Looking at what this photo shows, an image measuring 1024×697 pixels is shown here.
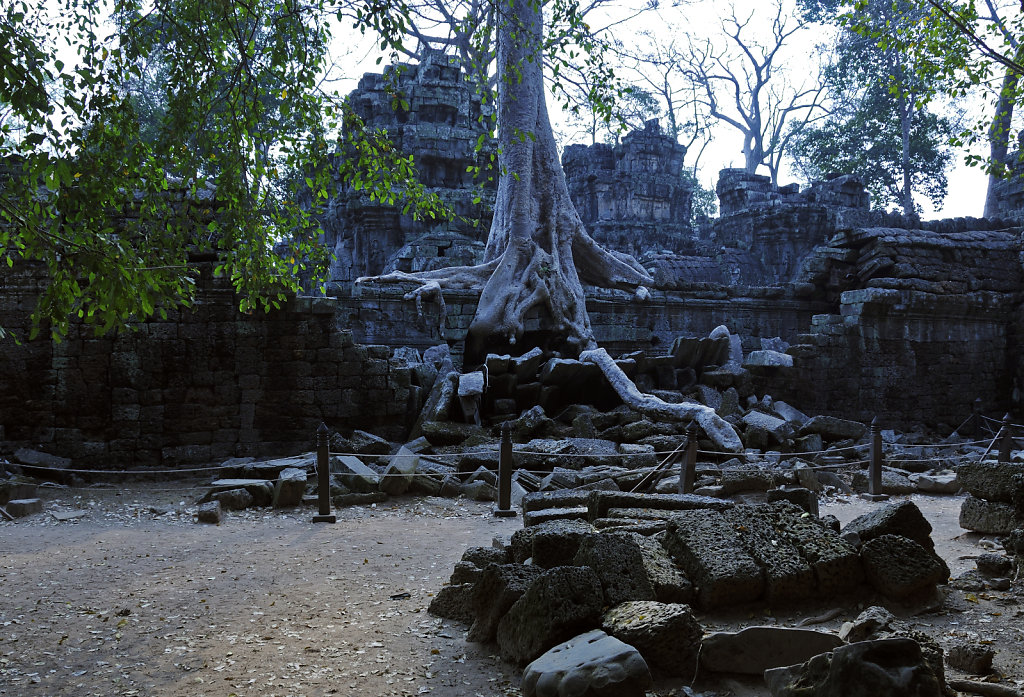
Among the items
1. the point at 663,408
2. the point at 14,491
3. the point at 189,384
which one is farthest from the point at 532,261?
the point at 14,491

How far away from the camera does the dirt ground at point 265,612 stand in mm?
3545

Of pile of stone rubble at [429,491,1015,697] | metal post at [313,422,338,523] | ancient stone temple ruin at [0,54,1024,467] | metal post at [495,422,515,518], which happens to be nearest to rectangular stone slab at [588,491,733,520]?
pile of stone rubble at [429,491,1015,697]

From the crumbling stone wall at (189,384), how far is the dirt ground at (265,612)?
216cm

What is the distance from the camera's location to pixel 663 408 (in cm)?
998

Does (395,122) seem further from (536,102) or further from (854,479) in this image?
(854,479)

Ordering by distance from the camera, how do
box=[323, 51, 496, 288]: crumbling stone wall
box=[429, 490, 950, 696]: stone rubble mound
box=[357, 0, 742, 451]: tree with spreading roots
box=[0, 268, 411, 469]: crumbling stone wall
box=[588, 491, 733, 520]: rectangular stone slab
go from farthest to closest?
box=[323, 51, 496, 288]: crumbling stone wall, box=[357, 0, 742, 451]: tree with spreading roots, box=[0, 268, 411, 469]: crumbling stone wall, box=[588, 491, 733, 520]: rectangular stone slab, box=[429, 490, 950, 696]: stone rubble mound

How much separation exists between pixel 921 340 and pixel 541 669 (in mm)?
12822

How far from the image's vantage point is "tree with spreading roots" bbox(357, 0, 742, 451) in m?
11.7

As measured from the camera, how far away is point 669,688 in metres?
3.32

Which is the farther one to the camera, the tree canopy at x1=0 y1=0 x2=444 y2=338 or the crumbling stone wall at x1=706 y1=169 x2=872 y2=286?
the crumbling stone wall at x1=706 y1=169 x2=872 y2=286

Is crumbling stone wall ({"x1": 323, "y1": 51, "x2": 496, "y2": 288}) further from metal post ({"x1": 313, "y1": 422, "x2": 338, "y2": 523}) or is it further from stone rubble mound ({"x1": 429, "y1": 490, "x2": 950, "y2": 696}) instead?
stone rubble mound ({"x1": 429, "y1": 490, "x2": 950, "y2": 696})

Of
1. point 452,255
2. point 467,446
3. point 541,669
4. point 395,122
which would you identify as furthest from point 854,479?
point 395,122

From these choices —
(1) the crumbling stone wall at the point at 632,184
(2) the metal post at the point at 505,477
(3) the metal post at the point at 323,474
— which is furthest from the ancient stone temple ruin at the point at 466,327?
(3) the metal post at the point at 323,474

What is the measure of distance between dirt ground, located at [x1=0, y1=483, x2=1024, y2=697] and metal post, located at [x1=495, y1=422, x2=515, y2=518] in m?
0.16
